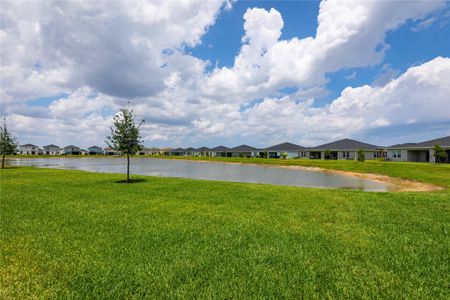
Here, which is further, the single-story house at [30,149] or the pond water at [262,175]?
the single-story house at [30,149]

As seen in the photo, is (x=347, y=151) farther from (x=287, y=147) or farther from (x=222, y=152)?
(x=222, y=152)

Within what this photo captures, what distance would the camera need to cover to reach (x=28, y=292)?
411cm

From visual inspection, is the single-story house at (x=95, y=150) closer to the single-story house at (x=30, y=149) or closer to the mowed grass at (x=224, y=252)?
the single-story house at (x=30, y=149)

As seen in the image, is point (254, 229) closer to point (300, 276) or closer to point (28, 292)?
point (300, 276)

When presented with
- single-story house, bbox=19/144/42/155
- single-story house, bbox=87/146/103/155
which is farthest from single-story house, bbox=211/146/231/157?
single-story house, bbox=19/144/42/155

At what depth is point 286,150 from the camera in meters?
90.3

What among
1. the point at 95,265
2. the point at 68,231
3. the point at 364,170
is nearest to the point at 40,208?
the point at 68,231

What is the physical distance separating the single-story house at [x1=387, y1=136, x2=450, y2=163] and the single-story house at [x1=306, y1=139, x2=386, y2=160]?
7031 millimetres

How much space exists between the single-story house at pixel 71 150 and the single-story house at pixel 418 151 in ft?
503

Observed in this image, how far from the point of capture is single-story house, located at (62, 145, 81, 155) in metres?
154

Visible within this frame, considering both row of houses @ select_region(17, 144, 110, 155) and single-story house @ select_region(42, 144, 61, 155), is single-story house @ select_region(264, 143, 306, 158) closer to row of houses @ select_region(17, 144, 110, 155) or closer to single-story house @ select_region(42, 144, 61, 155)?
row of houses @ select_region(17, 144, 110, 155)

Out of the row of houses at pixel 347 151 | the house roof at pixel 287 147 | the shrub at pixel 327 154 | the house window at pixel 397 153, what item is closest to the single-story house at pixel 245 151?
the row of houses at pixel 347 151

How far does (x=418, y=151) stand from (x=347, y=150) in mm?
15562

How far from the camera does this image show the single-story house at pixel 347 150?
68500 millimetres
